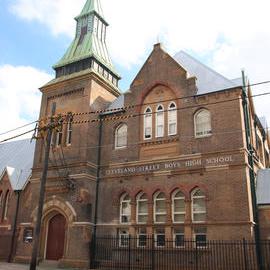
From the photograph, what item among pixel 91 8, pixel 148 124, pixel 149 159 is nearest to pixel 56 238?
pixel 149 159

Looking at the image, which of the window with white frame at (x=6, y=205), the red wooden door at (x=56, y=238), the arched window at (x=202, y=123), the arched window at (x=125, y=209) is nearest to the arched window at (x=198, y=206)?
the arched window at (x=202, y=123)

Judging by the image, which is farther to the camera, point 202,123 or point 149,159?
point 149,159

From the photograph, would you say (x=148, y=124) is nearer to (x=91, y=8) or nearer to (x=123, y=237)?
(x=123, y=237)

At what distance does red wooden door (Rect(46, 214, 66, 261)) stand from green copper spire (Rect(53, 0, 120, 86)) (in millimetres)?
11174

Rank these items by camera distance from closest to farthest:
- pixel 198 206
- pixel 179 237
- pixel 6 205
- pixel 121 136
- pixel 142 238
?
pixel 198 206, pixel 179 237, pixel 142 238, pixel 121 136, pixel 6 205

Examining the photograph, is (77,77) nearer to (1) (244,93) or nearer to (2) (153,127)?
(2) (153,127)

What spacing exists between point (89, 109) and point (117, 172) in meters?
4.95

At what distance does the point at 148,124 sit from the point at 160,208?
5575 mm

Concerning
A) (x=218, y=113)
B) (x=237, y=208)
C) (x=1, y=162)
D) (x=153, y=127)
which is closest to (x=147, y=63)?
(x=153, y=127)

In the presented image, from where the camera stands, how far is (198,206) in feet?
67.4

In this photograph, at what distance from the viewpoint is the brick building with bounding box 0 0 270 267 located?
20.2m

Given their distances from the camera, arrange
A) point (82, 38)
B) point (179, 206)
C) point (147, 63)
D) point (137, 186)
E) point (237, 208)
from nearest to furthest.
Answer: point (237, 208) → point (179, 206) → point (137, 186) → point (147, 63) → point (82, 38)

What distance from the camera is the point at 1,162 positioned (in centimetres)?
3575

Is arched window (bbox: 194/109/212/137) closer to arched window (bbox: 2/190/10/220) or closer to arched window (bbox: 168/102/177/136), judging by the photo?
arched window (bbox: 168/102/177/136)
